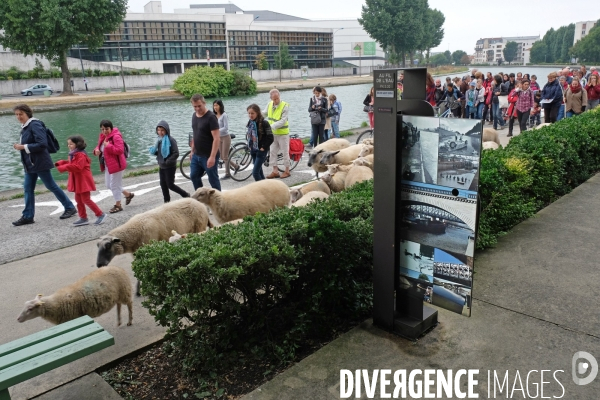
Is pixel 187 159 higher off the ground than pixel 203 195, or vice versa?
pixel 203 195

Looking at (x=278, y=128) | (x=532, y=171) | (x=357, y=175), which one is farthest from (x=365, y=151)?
(x=532, y=171)

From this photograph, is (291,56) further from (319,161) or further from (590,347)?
(590,347)

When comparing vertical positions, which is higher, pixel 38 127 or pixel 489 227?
pixel 38 127

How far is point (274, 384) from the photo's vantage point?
11.3ft

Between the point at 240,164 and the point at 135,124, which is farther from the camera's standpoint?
the point at 135,124

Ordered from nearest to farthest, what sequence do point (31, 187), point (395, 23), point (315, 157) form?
point (31, 187), point (315, 157), point (395, 23)

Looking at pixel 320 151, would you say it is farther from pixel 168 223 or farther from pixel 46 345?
pixel 46 345

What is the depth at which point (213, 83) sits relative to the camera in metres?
51.2

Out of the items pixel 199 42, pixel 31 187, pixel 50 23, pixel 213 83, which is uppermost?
pixel 199 42

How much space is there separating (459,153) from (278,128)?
8.70m

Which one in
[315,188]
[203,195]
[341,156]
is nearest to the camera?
[203,195]

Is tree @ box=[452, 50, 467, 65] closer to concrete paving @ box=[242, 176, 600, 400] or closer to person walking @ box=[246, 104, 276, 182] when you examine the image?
person walking @ box=[246, 104, 276, 182]

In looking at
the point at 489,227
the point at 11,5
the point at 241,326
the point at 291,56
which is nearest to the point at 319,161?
the point at 489,227

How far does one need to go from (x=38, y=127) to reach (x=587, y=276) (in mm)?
8727
